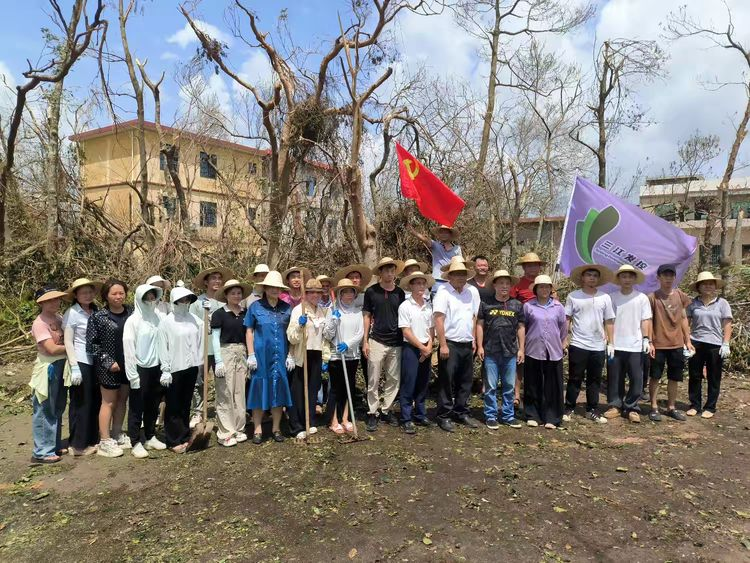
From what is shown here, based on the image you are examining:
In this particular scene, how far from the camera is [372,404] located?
228 inches

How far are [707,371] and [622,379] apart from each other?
1093mm

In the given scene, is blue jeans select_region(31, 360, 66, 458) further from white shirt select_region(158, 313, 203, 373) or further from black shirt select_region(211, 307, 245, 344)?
Result: black shirt select_region(211, 307, 245, 344)

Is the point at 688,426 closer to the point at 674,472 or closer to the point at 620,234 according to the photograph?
the point at 674,472

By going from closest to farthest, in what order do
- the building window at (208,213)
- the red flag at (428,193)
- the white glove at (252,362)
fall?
the white glove at (252,362) → the red flag at (428,193) → the building window at (208,213)

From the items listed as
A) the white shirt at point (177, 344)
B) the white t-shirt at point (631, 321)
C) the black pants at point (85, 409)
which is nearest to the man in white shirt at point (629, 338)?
the white t-shirt at point (631, 321)

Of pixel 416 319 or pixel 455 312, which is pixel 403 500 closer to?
pixel 416 319

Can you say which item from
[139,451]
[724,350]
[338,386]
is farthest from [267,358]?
[724,350]

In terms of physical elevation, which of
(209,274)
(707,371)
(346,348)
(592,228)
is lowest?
(707,371)

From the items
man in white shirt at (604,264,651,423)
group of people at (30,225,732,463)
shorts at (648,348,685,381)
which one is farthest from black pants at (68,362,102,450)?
shorts at (648,348,685,381)

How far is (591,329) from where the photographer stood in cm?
596

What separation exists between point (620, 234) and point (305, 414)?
500 centimetres

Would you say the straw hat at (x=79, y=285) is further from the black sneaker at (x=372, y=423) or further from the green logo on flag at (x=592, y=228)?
the green logo on flag at (x=592, y=228)

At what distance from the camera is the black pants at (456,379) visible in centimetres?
573

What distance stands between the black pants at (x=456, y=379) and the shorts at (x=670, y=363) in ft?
7.62
